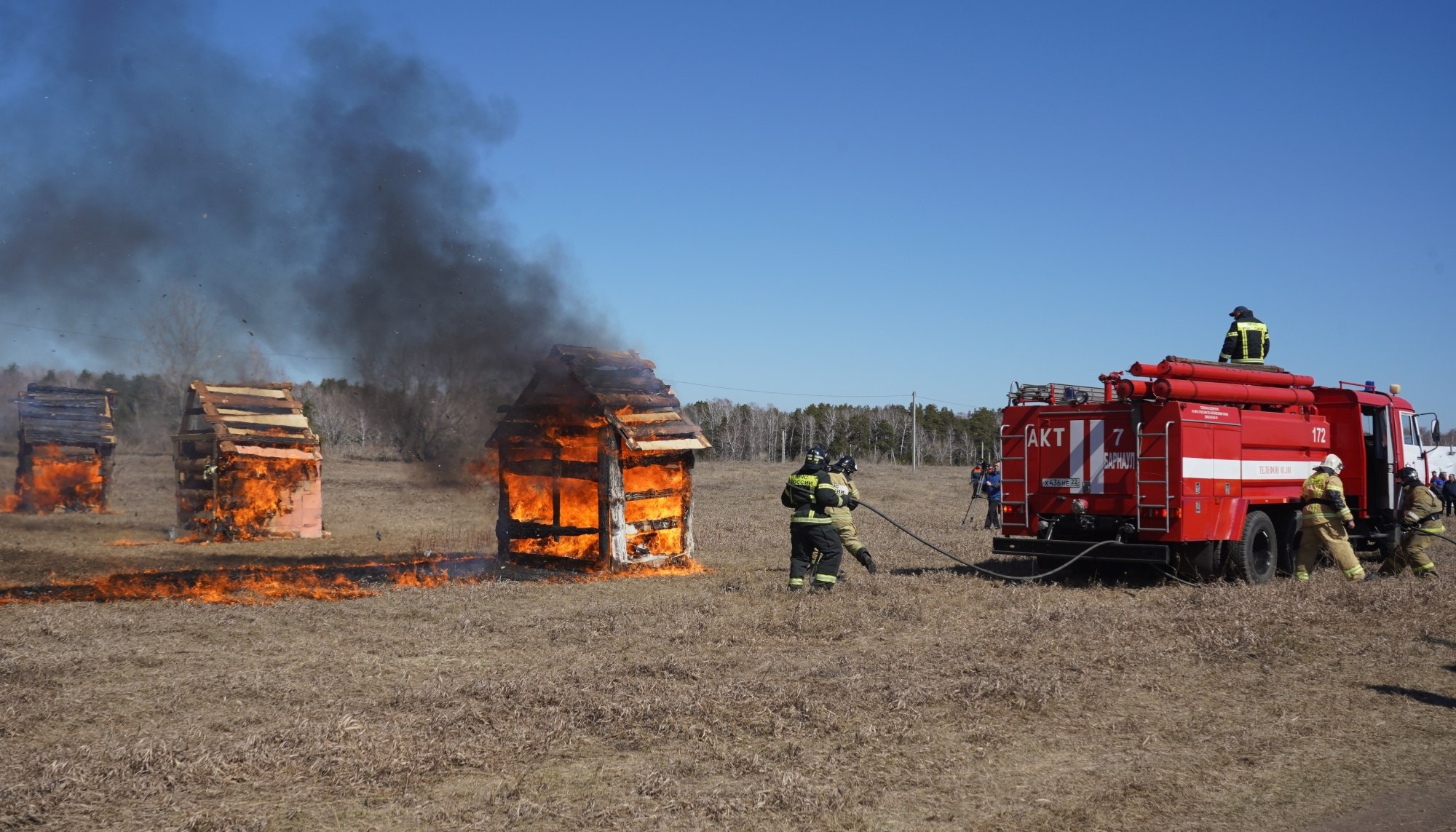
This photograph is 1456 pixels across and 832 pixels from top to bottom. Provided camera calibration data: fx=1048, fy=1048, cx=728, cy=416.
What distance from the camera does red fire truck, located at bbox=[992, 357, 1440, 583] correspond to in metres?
12.4

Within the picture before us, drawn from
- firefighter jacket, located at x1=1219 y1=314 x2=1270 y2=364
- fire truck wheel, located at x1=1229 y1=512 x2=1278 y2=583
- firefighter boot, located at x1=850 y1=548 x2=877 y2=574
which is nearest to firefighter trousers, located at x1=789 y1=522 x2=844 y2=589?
firefighter boot, located at x1=850 y1=548 x2=877 y2=574

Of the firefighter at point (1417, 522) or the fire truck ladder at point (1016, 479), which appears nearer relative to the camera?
the fire truck ladder at point (1016, 479)

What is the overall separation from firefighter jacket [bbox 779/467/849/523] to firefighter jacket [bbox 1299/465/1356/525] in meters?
6.24

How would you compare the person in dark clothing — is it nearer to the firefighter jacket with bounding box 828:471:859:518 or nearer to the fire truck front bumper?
the fire truck front bumper

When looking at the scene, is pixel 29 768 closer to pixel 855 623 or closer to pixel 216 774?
pixel 216 774

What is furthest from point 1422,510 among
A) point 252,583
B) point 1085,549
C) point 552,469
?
point 252,583

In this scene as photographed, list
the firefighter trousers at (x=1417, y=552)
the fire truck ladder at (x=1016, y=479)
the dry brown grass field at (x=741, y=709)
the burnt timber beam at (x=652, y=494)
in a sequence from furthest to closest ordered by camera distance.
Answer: the burnt timber beam at (x=652, y=494) → the firefighter trousers at (x=1417, y=552) → the fire truck ladder at (x=1016, y=479) → the dry brown grass field at (x=741, y=709)

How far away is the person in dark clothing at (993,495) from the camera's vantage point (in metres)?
22.2

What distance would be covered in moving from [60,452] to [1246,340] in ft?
87.5

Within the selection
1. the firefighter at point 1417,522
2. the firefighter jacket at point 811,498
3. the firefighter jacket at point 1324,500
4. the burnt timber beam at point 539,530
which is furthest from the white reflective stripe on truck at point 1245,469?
the burnt timber beam at point 539,530

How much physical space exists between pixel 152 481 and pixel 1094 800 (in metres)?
39.2

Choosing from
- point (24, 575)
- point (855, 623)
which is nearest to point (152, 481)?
point (24, 575)

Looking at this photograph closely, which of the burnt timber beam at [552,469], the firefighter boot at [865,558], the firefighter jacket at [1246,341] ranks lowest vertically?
the firefighter boot at [865,558]

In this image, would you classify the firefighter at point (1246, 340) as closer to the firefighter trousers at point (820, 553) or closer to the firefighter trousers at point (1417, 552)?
the firefighter trousers at point (1417, 552)
